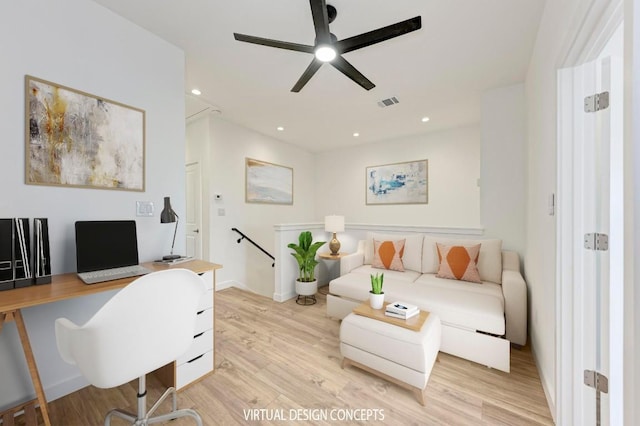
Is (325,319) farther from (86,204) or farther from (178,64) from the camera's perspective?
(178,64)

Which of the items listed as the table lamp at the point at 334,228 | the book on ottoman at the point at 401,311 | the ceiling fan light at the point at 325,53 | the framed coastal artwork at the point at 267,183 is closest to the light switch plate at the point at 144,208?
the ceiling fan light at the point at 325,53

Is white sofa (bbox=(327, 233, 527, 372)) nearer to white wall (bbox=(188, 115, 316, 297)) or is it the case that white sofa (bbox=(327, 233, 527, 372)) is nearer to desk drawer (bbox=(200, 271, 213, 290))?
desk drawer (bbox=(200, 271, 213, 290))

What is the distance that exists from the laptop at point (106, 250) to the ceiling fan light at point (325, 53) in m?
1.83

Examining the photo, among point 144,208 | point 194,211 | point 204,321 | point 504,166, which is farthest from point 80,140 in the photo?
point 504,166

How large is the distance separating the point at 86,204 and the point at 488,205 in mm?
3871

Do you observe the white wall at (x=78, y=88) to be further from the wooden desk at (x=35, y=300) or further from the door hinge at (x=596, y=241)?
the door hinge at (x=596, y=241)

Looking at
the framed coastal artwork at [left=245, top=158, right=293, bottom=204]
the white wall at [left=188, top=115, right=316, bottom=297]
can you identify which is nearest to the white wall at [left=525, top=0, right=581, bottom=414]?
the white wall at [left=188, top=115, right=316, bottom=297]

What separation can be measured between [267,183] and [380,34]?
3.37m

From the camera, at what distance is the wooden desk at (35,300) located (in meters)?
1.07

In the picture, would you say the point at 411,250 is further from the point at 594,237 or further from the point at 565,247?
the point at 594,237

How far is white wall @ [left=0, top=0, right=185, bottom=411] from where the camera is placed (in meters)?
1.41

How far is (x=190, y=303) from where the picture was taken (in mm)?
1163

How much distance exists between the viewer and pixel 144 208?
6.44 ft

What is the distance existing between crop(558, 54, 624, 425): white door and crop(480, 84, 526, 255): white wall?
1.64m
